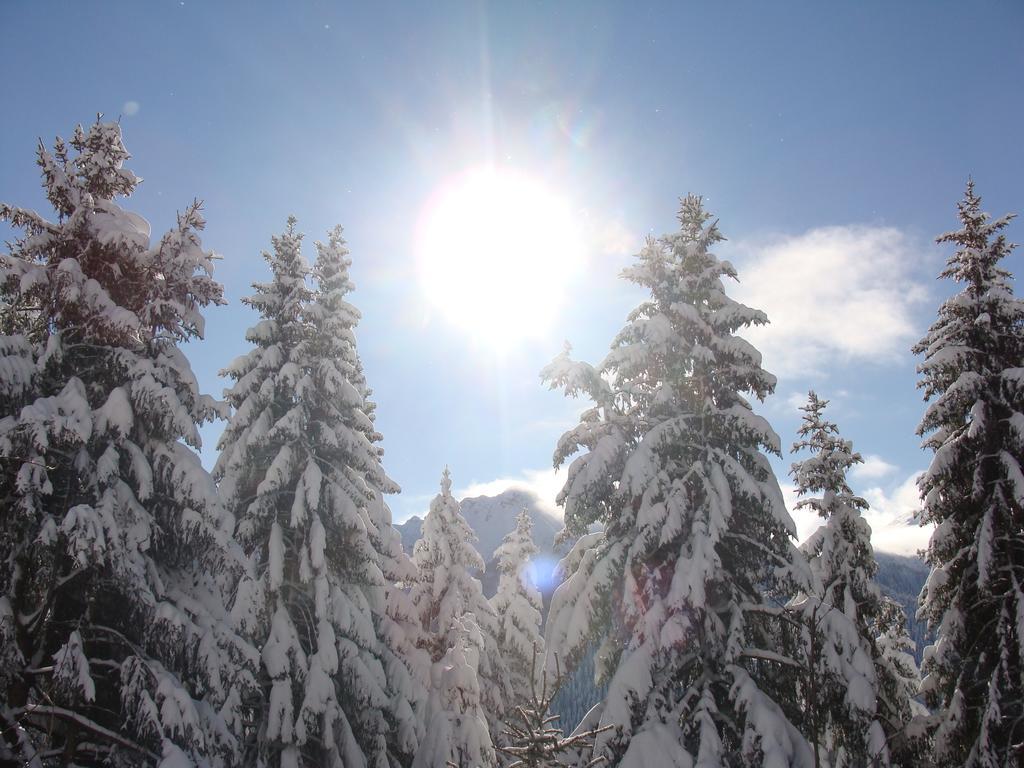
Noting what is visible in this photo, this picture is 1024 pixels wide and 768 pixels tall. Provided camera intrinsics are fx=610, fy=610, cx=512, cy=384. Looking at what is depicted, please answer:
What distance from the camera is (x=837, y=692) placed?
33.8 feet

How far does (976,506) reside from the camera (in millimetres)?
13125

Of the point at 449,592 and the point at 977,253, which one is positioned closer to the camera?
the point at 977,253

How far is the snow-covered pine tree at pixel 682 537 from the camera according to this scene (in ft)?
34.2

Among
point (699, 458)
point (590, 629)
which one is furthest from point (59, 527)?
point (699, 458)

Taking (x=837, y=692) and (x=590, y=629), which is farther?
(x=590, y=629)

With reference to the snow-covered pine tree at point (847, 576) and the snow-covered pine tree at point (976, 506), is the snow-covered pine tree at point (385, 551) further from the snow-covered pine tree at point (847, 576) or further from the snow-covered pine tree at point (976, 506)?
the snow-covered pine tree at point (976, 506)

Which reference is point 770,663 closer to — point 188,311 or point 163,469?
point 163,469

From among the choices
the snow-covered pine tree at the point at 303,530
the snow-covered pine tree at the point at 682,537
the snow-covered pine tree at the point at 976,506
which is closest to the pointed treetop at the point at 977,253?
the snow-covered pine tree at the point at 976,506

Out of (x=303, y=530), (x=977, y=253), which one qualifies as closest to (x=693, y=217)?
(x=977, y=253)

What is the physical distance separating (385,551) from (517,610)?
9.20 metres

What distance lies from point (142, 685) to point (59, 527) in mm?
2627

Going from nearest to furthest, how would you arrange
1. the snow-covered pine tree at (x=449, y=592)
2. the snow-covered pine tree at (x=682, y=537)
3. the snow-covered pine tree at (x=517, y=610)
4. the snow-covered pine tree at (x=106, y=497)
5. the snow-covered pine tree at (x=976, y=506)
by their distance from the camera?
the snow-covered pine tree at (x=106, y=497) < the snow-covered pine tree at (x=682, y=537) < the snow-covered pine tree at (x=976, y=506) < the snow-covered pine tree at (x=449, y=592) < the snow-covered pine tree at (x=517, y=610)

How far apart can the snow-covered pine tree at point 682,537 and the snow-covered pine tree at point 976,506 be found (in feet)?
12.2

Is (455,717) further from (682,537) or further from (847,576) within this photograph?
(847,576)
